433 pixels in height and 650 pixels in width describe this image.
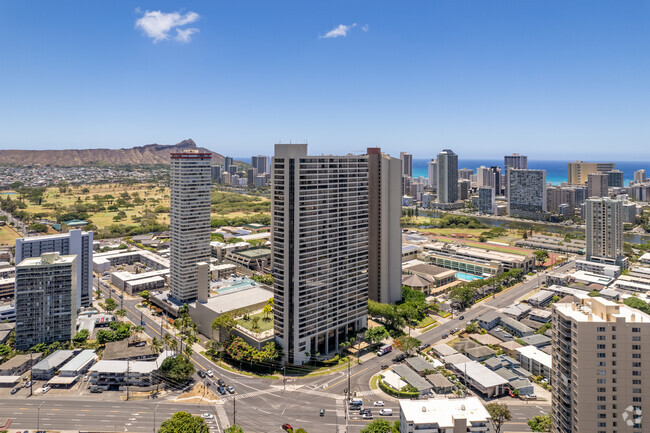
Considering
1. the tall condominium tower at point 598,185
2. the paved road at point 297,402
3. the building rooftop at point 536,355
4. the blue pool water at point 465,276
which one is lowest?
the paved road at point 297,402

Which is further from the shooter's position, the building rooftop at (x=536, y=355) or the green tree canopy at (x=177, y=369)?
the building rooftop at (x=536, y=355)

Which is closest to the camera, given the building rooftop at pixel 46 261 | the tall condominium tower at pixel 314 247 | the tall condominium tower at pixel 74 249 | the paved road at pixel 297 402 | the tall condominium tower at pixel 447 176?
the paved road at pixel 297 402

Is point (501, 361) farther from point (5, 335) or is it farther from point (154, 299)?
point (5, 335)

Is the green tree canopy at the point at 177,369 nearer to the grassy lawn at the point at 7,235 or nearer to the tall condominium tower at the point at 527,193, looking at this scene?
the grassy lawn at the point at 7,235

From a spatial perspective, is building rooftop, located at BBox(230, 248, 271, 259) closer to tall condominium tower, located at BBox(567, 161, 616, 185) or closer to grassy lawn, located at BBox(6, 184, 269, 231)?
grassy lawn, located at BBox(6, 184, 269, 231)

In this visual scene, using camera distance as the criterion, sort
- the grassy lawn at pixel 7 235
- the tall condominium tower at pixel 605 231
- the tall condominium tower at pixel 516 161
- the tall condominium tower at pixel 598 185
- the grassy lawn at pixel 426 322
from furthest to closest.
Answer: the tall condominium tower at pixel 516 161 < the tall condominium tower at pixel 598 185 < the grassy lawn at pixel 7 235 < the tall condominium tower at pixel 605 231 < the grassy lawn at pixel 426 322

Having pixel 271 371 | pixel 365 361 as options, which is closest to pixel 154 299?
pixel 271 371

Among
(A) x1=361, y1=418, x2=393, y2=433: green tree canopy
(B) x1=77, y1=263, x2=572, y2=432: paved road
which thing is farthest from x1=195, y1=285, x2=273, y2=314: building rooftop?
(A) x1=361, y1=418, x2=393, y2=433: green tree canopy

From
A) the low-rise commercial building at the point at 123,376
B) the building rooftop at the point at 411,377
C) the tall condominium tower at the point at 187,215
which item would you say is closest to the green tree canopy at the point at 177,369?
the low-rise commercial building at the point at 123,376
